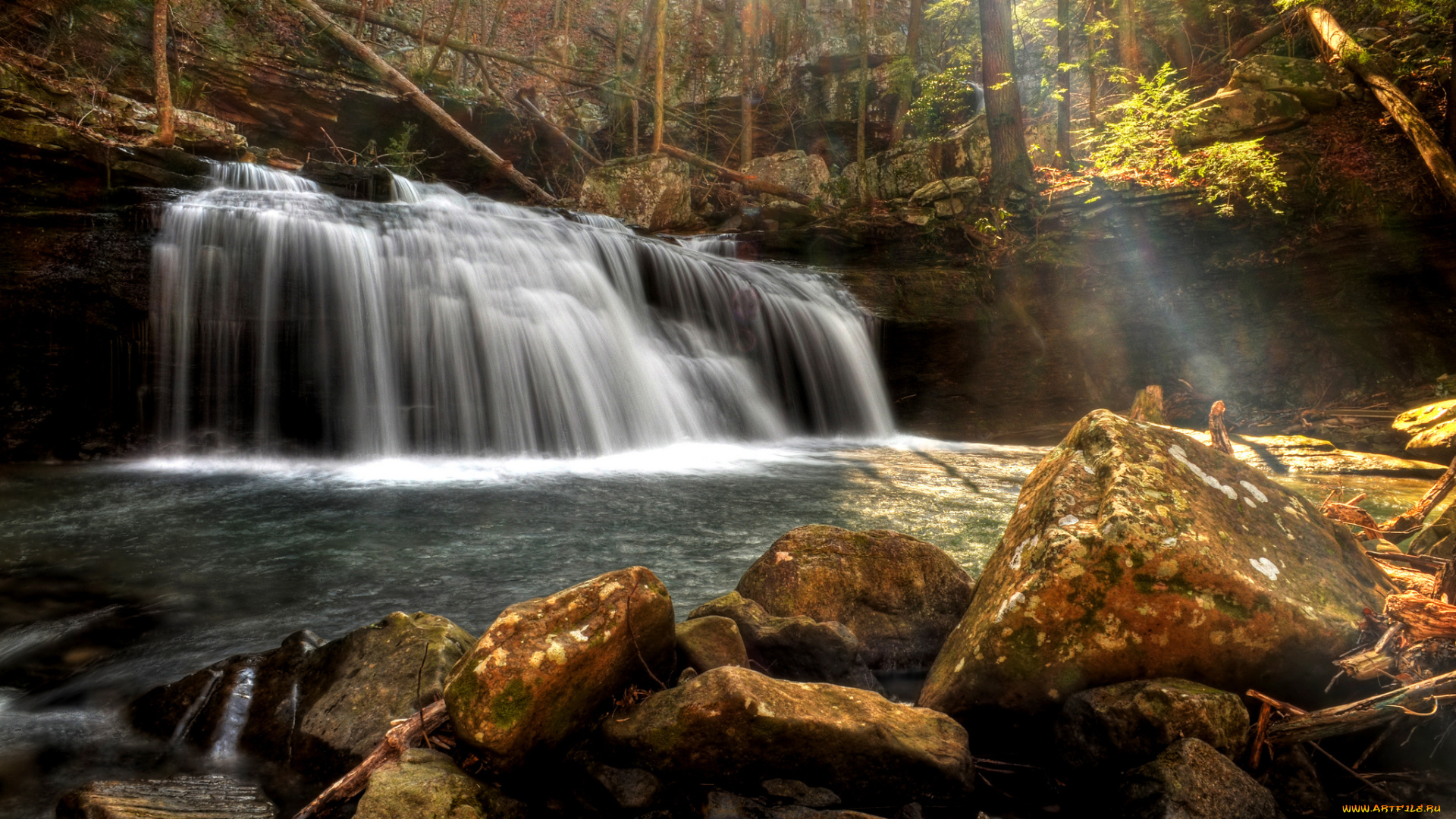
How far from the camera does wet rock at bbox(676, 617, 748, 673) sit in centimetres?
252

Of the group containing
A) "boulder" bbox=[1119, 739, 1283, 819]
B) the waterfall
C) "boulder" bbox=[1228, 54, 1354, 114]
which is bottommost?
"boulder" bbox=[1119, 739, 1283, 819]

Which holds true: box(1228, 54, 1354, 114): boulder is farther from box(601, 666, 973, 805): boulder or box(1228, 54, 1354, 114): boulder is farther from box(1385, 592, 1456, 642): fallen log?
box(601, 666, 973, 805): boulder

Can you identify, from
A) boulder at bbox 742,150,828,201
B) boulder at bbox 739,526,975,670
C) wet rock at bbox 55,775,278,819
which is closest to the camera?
wet rock at bbox 55,775,278,819

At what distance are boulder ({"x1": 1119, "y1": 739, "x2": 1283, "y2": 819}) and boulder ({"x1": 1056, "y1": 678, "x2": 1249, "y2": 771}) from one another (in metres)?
0.08

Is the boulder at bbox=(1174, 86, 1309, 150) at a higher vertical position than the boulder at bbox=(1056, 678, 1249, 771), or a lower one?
higher

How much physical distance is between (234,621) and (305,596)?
397 millimetres

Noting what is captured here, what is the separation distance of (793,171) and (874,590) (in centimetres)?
2010

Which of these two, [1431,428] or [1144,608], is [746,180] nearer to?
[1431,428]

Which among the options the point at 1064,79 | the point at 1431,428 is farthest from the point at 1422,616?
the point at 1064,79

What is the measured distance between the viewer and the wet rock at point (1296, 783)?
2.01 meters

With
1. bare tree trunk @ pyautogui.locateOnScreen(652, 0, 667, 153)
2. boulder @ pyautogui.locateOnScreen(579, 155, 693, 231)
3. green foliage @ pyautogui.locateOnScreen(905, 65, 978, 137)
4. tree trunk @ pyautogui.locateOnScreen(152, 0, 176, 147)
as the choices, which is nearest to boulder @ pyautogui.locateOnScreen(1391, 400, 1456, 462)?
green foliage @ pyautogui.locateOnScreen(905, 65, 978, 137)

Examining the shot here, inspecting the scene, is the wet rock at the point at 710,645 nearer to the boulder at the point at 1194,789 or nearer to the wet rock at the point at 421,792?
the wet rock at the point at 421,792

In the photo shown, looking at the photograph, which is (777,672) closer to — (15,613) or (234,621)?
(234,621)

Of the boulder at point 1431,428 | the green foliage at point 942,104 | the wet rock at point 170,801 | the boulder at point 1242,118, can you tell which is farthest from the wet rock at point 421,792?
the green foliage at point 942,104
